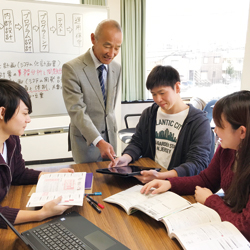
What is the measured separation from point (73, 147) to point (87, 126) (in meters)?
0.33

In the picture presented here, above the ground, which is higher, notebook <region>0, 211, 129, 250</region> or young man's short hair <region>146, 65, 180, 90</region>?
young man's short hair <region>146, 65, 180, 90</region>

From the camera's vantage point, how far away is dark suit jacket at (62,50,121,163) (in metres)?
1.78

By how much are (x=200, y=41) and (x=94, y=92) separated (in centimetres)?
269

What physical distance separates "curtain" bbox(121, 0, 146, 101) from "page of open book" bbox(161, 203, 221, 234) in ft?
9.67

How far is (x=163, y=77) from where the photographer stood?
5.08 ft

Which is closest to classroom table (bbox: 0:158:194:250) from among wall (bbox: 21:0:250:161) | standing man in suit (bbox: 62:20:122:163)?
standing man in suit (bbox: 62:20:122:163)

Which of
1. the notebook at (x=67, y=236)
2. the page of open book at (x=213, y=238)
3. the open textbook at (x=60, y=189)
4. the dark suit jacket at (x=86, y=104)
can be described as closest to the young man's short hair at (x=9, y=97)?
the open textbook at (x=60, y=189)

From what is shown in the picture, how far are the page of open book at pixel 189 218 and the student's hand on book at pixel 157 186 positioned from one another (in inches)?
6.9

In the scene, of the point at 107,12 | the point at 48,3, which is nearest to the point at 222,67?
the point at 107,12

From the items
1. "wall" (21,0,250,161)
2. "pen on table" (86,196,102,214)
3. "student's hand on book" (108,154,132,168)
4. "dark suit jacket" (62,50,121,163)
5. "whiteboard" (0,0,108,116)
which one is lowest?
"wall" (21,0,250,161)

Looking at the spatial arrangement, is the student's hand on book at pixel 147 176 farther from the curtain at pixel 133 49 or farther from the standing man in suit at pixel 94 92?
the curtain at pixel 133 49

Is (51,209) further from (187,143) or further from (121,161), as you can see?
(187,143)

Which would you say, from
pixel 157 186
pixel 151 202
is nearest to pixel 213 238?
pixel 151 202

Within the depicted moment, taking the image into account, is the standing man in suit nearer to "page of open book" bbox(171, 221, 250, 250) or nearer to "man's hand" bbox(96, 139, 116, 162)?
"man's hand" bbox(96, 139, 116, 162)
